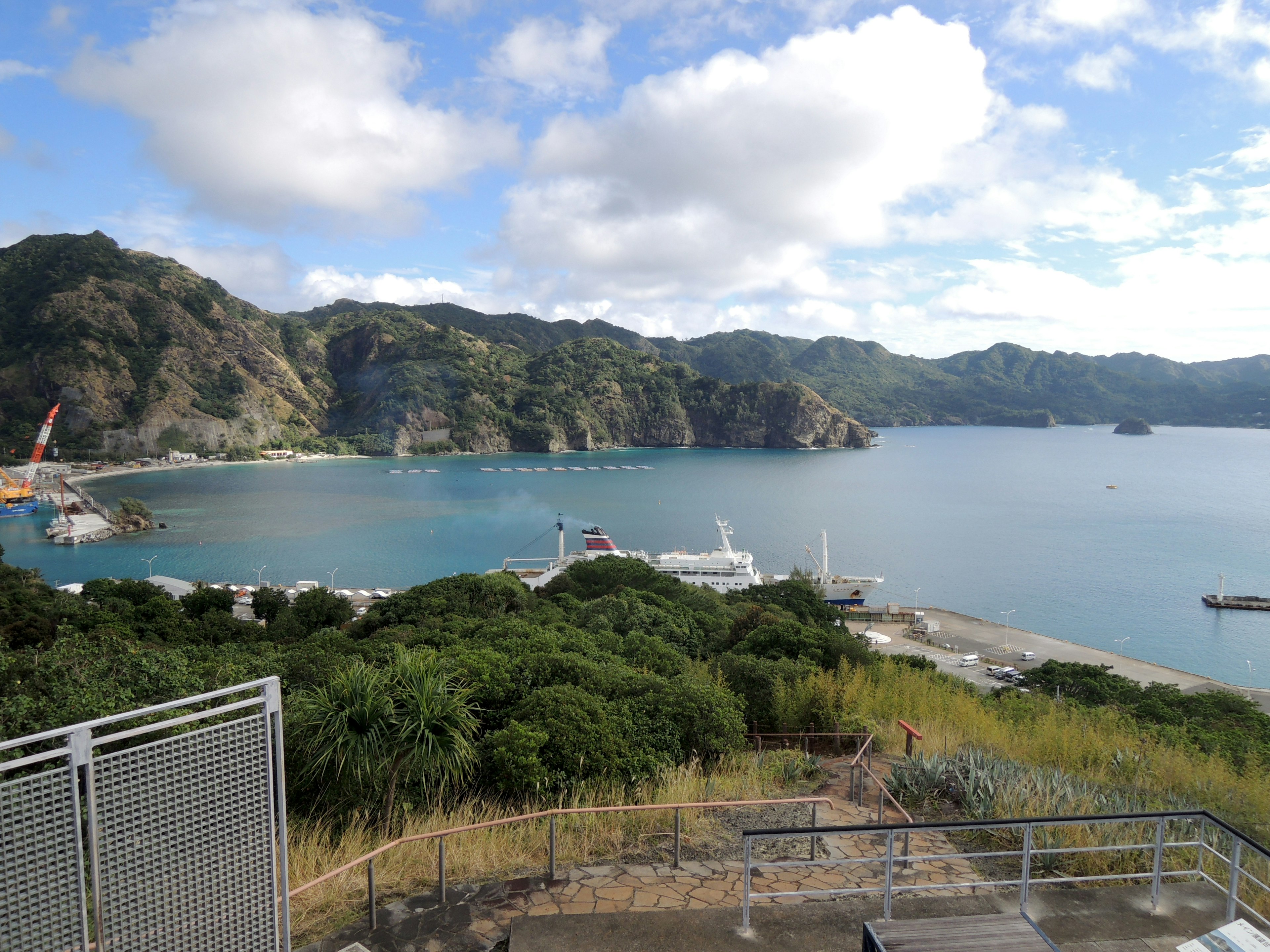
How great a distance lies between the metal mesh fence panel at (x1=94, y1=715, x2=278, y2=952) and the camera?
7.72 ft

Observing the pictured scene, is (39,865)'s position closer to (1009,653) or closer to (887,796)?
(887,796)

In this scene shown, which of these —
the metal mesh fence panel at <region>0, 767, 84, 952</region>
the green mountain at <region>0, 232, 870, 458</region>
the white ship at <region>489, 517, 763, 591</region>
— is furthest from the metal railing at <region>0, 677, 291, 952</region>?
the green mountain at <region>0, 232, 870, 458</region>

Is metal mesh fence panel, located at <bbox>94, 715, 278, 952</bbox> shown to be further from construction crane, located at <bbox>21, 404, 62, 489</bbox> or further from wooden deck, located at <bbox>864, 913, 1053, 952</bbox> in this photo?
construction crane, located at <bbox>21, 404, 62, 489</bbox>

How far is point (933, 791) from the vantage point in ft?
19.4

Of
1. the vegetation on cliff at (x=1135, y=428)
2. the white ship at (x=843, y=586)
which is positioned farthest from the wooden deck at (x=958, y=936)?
the vegetation on cliff at (x=1135, y=428)

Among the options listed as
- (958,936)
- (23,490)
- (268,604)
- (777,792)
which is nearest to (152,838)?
(958,936)

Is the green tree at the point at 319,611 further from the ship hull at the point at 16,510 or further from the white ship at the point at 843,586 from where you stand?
the ship hull at the point at 16,510

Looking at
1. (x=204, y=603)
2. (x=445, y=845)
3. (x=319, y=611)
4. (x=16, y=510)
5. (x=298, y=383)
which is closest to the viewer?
(x=445, y=845)

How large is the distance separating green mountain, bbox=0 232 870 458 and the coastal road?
330 ft

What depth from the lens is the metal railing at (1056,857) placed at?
315 centimetres

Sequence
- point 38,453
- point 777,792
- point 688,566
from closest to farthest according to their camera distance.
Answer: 1. point 777,792
2. point 688,566
3. point 38,453

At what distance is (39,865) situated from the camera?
7.06ft

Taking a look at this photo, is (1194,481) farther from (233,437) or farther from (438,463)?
(233,437)

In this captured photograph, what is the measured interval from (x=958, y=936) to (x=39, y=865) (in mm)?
3380
